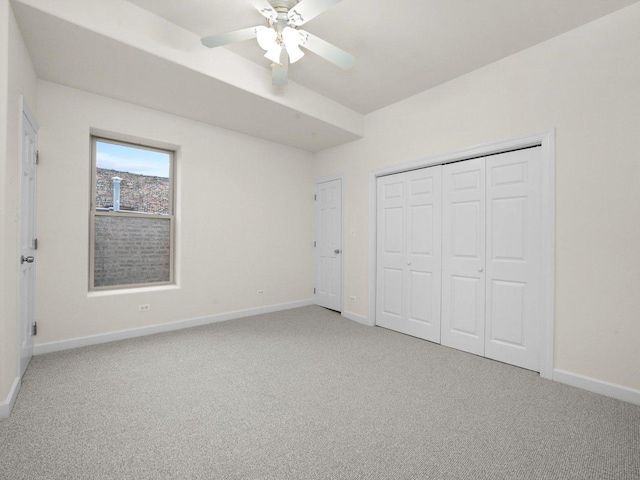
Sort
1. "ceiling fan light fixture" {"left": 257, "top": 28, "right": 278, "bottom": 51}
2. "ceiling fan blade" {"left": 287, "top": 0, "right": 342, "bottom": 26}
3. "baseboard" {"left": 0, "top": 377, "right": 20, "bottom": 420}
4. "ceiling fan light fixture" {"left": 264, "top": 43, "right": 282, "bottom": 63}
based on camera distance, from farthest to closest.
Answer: "ceiling fan light fixture" {"left": 264, "top": 43, "right": 282, "bottom": 63}, "ceiling fan light fixture" {"left": 257, "top": 28, "right": 278, "bottom": 51}, "ceiling fan blade" {"left": 287, "top": 0, "right": 342, "bottom": 26}, "baseboard" {"left": 0, "top": 377, "right": 20, "bottom": 420}

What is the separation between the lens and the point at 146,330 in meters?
3.56

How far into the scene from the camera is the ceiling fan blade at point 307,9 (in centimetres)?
200

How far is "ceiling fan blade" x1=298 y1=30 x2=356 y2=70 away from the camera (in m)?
2.34

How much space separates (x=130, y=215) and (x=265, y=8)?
2730mm

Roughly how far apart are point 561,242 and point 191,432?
3075 millimetres

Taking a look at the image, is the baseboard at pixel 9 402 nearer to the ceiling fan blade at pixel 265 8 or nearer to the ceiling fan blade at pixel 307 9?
the ceiling fan blade at pixel 265 8

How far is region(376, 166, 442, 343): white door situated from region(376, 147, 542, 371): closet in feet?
0.04

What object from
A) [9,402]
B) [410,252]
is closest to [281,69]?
[410,252]

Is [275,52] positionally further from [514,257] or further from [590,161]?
[514,257]

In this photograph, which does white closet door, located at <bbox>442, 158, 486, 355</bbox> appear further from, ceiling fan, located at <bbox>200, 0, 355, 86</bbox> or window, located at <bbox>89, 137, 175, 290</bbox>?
window, located at <bbox>89, 137, 175, 290</bbox>

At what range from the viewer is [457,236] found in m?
3.30

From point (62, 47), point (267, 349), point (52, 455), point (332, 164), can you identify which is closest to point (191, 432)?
point (52, 455)

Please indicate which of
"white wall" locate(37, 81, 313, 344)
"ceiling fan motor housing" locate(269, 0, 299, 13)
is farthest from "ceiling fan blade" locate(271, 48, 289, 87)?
"white wall" locate(37, 81, 313, 344)

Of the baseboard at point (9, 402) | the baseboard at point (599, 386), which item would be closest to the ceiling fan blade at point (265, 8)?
the baseboard at point (9, 402)
